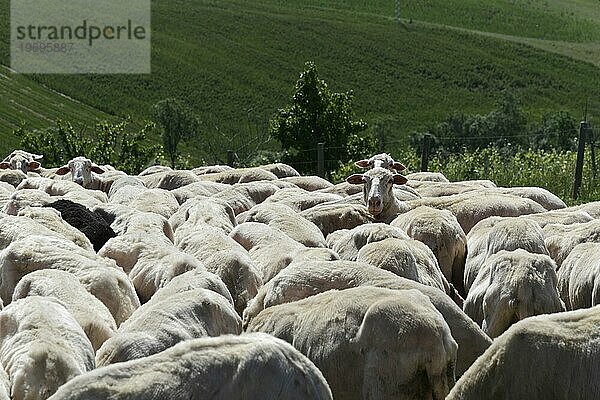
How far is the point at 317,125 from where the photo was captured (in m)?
33.7

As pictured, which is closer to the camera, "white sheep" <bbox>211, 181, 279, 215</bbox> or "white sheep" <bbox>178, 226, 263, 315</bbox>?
"white sheep" <bbox>178, 226, 263, 315</bbox>

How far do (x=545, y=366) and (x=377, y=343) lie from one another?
1315 millimetres

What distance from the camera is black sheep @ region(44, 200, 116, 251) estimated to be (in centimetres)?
1245

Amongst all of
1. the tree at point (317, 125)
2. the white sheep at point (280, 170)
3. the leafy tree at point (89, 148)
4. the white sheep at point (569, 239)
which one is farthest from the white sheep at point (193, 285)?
the leafy tree at point (89, 148)

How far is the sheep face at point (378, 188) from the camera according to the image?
13.6 m

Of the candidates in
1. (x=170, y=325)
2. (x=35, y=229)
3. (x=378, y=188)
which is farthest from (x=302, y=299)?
(x=378, y=188)

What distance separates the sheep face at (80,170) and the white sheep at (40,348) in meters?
10.7

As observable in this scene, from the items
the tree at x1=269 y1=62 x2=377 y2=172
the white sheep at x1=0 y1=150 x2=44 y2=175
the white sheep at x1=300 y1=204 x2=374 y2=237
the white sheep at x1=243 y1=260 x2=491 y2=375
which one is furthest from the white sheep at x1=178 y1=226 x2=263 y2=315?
the tree at x1=269 y1=62 x2=377 y2=172

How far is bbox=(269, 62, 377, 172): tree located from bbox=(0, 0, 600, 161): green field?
51357 millimetres

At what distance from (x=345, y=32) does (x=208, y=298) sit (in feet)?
384

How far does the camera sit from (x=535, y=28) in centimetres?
13362

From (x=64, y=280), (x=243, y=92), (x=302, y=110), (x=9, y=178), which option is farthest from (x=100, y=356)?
(x=243, y=92)

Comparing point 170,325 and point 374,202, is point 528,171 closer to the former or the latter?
point 374,202

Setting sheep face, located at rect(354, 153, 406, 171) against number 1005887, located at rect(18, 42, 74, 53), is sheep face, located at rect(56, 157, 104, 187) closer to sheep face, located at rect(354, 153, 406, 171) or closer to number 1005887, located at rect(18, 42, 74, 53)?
sheep face, located at rect(354, 153, 406, 171)
